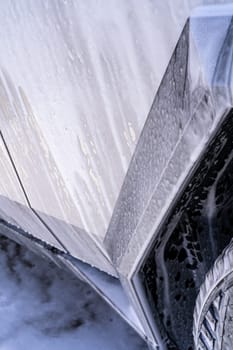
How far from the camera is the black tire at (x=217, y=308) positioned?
0.98m

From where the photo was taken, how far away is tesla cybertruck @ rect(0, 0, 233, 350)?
811mm

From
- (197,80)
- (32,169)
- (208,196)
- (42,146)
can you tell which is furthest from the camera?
(32,169)

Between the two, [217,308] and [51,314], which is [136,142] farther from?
[51,314]

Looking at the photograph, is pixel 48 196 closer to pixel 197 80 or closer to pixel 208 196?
pixel 208 196

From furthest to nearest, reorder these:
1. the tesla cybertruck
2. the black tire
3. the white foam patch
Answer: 1. the white foam patch
2. the black tire
3. the tesla cybertruck

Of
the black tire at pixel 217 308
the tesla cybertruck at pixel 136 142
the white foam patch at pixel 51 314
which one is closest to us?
the tesla cybertruck at pixel 136 142

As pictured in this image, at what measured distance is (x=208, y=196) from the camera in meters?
1.14

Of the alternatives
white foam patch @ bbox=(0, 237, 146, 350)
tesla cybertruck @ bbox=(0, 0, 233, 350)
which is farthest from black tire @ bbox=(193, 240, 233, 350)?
white foam patch @ bbox=(0, 237, 146, 350)

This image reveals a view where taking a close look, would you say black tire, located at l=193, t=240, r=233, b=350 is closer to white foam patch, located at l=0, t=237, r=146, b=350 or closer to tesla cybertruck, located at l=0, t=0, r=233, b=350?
tesla cybertruck, located at l=0, t=0, r=233, b=350

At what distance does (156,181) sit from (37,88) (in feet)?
1.22

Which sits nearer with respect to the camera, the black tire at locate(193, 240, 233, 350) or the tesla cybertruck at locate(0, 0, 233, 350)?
the tesla cybertruck at locate(0, 0, 233, 350)

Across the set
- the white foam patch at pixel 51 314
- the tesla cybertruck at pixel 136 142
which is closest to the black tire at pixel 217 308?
the tesla cybertruck at pixel 136 142

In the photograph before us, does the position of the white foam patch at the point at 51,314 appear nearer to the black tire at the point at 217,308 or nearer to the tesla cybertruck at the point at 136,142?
the tesla cybertruck at the point at 136,142

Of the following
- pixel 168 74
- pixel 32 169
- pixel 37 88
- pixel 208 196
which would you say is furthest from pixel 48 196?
pixel 168 74
